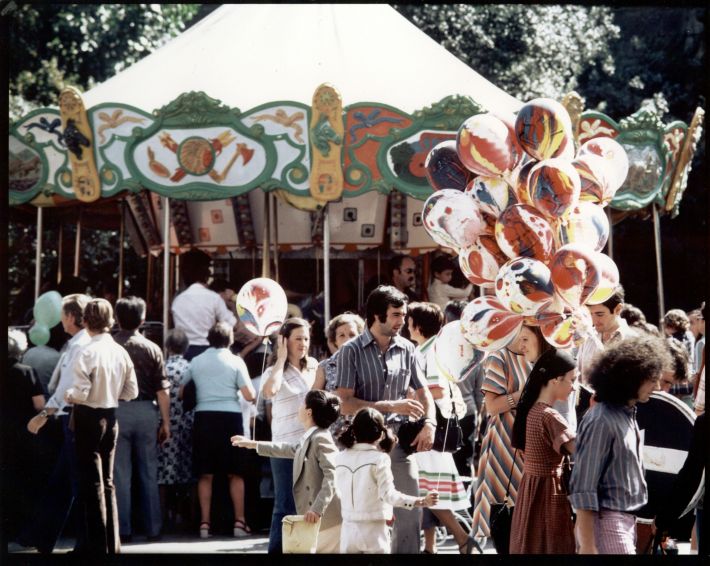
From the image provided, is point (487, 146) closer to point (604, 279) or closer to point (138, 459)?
point (604, 279)

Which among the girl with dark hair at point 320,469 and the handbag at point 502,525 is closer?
the handbag at point 502,525

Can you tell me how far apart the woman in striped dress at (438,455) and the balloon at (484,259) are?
924 mm

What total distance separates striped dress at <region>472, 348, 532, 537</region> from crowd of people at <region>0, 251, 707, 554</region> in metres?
0.01

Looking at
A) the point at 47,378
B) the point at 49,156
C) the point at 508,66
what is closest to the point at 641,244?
the point at 508,66

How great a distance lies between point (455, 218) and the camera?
21.2ft

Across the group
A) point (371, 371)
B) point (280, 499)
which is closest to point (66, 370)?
point (280, 499)

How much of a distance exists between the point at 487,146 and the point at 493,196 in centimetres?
28

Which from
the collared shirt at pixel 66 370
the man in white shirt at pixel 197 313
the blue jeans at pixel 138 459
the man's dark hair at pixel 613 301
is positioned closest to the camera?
the man's dark hair at pixel 613 301

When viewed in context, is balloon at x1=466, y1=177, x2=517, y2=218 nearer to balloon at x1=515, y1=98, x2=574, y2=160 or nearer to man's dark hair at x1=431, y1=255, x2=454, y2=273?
balloon at x1=515, y1=98, x2=574, y2=160

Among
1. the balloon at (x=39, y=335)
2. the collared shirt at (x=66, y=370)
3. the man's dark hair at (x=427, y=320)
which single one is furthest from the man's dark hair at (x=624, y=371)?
the balloon at (x=39, y=335)

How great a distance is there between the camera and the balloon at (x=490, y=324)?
246 inches

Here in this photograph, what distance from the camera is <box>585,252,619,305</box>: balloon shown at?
6094mm

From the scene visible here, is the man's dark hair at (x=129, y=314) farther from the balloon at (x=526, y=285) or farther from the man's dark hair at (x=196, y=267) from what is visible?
the balloon at (x=526, y=285)

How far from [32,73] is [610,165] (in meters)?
16.9
